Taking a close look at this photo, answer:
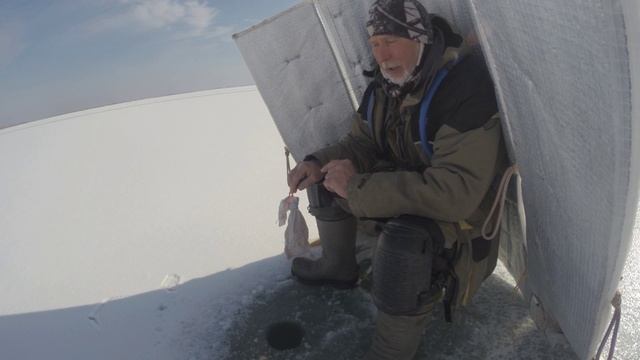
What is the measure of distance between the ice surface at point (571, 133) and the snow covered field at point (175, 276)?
0.37 m

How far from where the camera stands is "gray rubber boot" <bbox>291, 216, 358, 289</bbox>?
207 cm

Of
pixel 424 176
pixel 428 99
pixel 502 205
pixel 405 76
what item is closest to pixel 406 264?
pixel 424 176

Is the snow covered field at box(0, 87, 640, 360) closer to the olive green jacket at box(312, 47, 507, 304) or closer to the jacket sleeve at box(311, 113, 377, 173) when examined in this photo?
the olive green jacket at box(312, 47, 507, 304)

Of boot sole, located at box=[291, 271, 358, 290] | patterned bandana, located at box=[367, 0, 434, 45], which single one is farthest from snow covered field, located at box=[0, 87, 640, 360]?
patterned bandana, located at box=[367, 0, 434, 45]

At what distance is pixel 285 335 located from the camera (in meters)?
1.88

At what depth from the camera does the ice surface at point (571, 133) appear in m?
0.86

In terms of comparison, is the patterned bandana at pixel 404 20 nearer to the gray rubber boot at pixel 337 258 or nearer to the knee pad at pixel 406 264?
the knee pad at pixel 406 264

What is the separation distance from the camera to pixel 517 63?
1.20 metres

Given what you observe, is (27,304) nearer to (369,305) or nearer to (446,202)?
(369,305)

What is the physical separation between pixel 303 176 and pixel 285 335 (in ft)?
2.23

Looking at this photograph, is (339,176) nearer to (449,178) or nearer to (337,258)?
(449,178)

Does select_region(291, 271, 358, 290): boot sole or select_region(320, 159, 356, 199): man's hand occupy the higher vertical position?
select_region(320, 159, 356, 199): man's hand

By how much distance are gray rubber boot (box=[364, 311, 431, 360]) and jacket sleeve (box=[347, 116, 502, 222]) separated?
366 mm

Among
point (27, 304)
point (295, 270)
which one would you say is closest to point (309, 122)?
point (295, 270)
